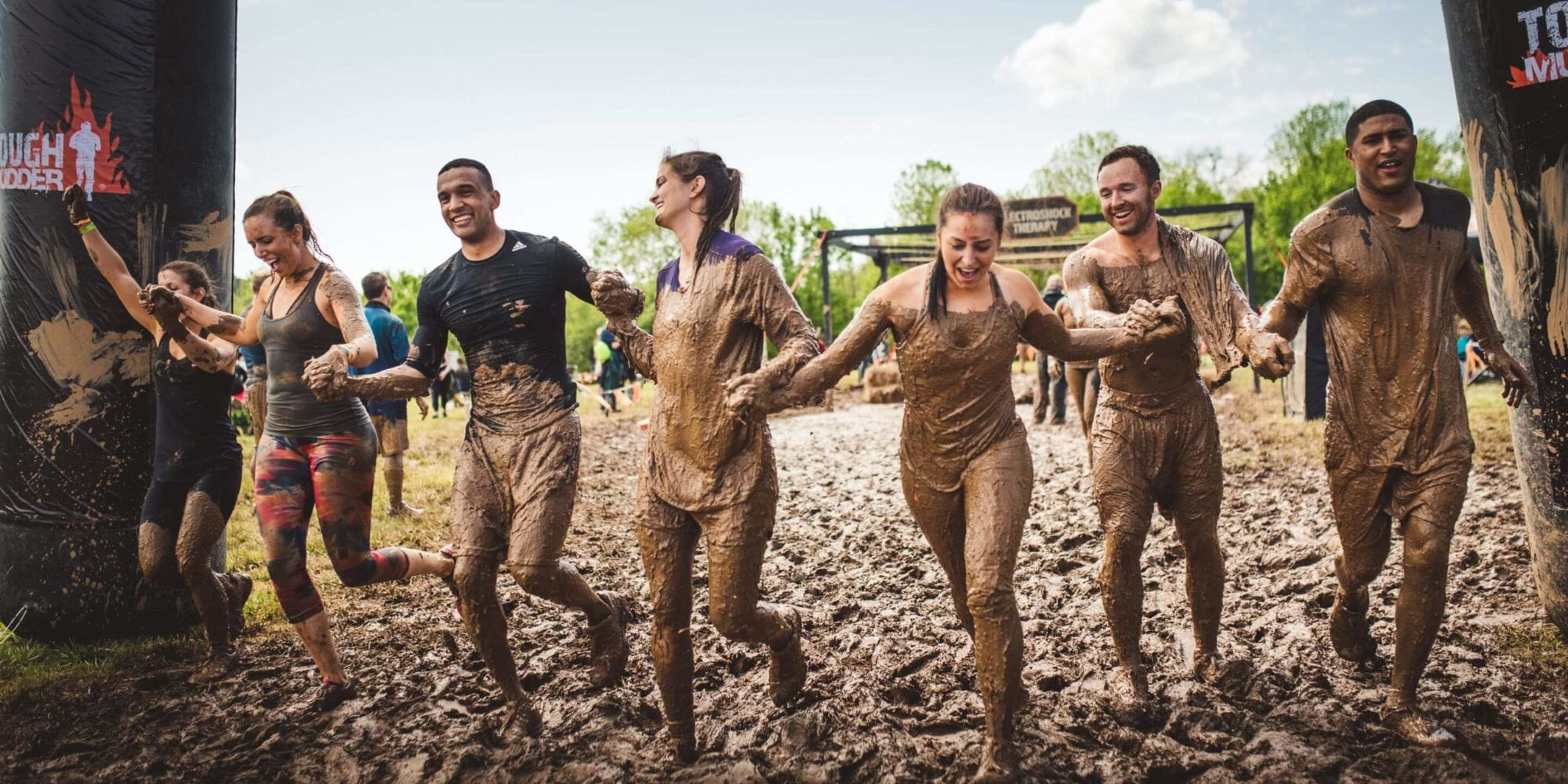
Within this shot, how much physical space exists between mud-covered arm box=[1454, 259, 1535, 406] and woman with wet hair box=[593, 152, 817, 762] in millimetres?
2615

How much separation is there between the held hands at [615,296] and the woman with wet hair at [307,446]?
118 centimetres

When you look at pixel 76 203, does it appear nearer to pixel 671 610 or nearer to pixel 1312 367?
pixel 671 610

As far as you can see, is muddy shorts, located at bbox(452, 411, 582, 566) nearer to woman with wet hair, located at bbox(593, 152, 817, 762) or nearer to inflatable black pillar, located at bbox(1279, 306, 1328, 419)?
woman with wet hair, located at bbox(593, 152, 817, 762)

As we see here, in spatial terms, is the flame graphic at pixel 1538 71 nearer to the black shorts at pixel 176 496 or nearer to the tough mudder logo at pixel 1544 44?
the tough mudder logo at pixel 1544 44

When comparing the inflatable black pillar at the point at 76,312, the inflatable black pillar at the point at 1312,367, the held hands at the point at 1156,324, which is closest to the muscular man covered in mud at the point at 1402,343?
the held hands at the point at 1156,324

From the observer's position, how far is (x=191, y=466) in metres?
4.74

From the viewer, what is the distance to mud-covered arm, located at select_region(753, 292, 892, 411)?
3.29 meters

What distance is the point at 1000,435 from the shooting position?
357 centimetres

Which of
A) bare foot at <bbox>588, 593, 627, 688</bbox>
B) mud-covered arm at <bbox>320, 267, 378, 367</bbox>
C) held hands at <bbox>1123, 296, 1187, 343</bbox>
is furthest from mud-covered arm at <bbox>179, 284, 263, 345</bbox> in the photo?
held hands at <bbox>1123, 296, 1187, 343</bbox>

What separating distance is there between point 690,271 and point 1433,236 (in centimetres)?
286

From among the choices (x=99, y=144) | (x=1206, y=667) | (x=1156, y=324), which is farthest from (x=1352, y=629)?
(x=99, y=144)

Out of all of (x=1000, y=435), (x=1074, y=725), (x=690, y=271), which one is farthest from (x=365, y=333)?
(x=1074, y=725)

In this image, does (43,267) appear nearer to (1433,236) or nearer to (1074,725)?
(1074,725)

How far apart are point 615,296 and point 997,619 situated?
1843 mm
